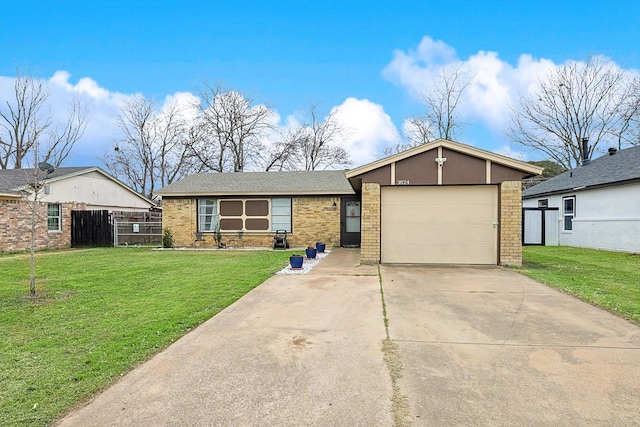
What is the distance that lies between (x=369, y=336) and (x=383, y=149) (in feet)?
91.7

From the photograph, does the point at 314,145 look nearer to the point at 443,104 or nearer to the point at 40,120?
the point at 443,104

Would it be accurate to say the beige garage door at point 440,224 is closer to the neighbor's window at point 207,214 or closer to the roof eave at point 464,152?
the roof eave at point 464,152

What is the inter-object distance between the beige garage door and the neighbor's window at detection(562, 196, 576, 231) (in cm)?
933

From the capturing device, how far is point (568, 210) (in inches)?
640

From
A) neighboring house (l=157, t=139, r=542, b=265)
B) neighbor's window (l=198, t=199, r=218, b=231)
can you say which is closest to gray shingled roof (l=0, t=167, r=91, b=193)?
neighbor's window (l=198, t=199, r=218, b=231)

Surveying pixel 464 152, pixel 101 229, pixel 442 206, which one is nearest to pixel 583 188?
pixel 464 152

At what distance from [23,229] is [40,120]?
8.77m

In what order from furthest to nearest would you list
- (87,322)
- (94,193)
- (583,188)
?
1. (94,193)
2. (583,188)
3. (87,322)

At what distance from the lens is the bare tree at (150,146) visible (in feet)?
99.0

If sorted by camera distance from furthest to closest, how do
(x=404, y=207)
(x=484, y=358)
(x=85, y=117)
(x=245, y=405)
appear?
(x=85, y=117)
(x=404, y=207)
(x=484, y=358)
(x=245, y=405)

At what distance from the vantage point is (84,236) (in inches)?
666

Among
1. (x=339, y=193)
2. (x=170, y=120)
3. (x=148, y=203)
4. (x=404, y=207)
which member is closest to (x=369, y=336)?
(x=404, y=207)

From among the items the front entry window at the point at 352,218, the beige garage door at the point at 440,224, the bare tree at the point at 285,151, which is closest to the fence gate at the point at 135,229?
the front entry window at the point at 352,218

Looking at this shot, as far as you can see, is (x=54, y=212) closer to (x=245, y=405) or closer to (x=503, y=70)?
(x=245, y=405)
